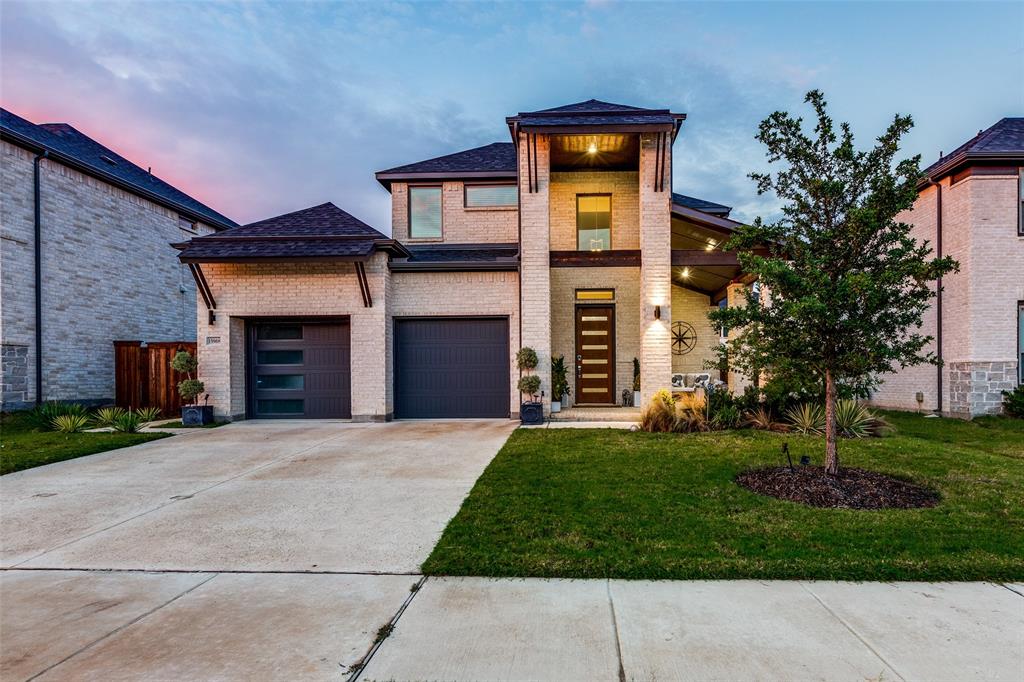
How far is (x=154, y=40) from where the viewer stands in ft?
38.3

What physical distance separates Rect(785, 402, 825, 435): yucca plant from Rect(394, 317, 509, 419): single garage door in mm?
6020

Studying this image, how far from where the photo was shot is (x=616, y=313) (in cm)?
1253

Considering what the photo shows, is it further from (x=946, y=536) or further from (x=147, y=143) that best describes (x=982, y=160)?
(x=147, y=143)

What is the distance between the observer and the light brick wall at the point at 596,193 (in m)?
12.1

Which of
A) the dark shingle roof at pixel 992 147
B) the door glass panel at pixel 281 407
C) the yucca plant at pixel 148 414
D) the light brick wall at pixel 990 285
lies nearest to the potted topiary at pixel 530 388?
the door glass panel at pixel 281 407

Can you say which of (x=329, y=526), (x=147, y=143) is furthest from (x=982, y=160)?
(x=147, y=143)

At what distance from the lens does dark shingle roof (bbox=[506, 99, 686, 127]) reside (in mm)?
10141

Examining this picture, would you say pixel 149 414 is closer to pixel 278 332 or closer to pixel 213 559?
pixel 278 332

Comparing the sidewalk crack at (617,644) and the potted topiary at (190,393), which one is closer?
the sidewalk crack at (617,644)

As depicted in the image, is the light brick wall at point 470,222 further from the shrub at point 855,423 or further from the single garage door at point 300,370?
the shrub at point 855,423

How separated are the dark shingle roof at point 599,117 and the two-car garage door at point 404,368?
4.61 m

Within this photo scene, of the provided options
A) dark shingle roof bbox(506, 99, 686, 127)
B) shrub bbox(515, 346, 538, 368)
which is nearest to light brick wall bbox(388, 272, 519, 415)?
shrub bbox(515, 346, 538, 368)

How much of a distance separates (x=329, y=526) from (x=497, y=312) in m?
7.44

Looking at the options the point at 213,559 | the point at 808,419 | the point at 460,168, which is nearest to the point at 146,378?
the point at 460,168
